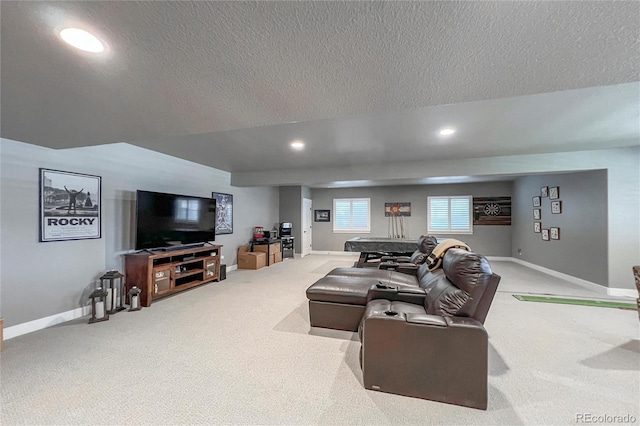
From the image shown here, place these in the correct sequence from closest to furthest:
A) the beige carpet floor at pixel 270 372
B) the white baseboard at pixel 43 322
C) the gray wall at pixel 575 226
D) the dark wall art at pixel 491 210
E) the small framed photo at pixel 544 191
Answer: the beige carpet floor at pixel 270 372 → the white baseboard at pixel 43 322 → the gray wall at pixel 575 226 → the small framed photo at pixel 544 191 → the dark wall art at pixel 491 210

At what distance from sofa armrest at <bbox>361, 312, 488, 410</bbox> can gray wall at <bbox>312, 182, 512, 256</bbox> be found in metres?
6.92

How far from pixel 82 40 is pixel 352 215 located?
8114mm

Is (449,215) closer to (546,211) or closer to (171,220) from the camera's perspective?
(546,211)

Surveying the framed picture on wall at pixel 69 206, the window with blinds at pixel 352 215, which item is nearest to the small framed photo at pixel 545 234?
the window with blinds at pixel 352 215

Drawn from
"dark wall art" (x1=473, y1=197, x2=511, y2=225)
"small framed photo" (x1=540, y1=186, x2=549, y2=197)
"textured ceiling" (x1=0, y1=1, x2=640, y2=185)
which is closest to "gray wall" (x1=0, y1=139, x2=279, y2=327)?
"textured ceiling" (x1=0, y1=1, x2=640, y2=185)

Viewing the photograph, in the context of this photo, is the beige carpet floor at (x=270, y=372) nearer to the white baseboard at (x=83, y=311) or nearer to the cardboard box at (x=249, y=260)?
the white baseboard at (x=83, y=311)

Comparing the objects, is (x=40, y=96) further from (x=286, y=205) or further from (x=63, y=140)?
(x=286, y=205)

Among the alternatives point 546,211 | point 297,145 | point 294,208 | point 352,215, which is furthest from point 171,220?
point 546,211

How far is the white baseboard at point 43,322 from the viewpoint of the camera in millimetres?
2797

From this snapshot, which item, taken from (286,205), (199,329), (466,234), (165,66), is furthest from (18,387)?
(466,234)

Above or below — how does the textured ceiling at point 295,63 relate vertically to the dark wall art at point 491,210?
above

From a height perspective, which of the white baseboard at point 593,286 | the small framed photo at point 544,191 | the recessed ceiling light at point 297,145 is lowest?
the white baseboard at point 593,286

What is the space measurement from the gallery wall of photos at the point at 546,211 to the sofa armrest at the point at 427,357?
546 centimetres

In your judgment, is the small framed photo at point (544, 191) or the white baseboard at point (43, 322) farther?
the small framed photo at point (544, 191)
